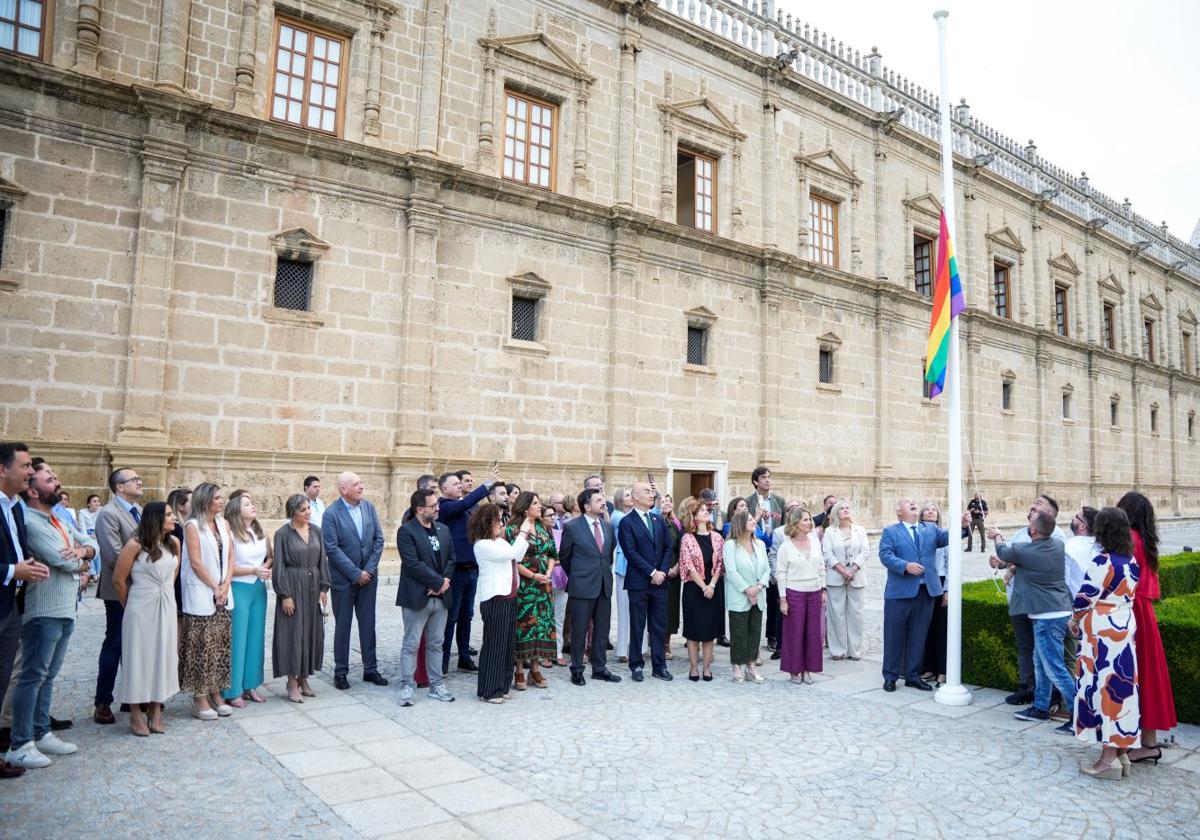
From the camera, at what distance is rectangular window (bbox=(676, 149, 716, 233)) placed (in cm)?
1872

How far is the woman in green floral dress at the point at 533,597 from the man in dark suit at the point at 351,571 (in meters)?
1.33

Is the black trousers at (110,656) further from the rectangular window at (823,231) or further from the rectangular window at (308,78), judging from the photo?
the rectangular window at (823,231)

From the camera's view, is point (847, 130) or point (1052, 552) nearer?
point (1052, 552)

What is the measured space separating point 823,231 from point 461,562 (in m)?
16.5

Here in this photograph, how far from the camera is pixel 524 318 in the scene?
1560 cm

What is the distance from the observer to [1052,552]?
263 inches

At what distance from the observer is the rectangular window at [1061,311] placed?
2920 cm

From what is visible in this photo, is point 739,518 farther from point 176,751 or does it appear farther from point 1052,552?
point 176,751

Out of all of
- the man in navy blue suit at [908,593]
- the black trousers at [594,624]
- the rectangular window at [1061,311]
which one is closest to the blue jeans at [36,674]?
the black trousers at [594,624]

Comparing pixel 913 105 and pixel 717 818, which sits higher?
pixel 913 105

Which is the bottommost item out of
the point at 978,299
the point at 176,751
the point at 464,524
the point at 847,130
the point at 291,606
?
the point at 176,751

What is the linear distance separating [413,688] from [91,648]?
12.5ft

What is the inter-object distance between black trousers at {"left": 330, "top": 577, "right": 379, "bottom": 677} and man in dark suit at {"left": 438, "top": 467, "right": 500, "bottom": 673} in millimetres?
857

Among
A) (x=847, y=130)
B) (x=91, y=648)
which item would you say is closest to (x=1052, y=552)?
(x=91, y=648)
